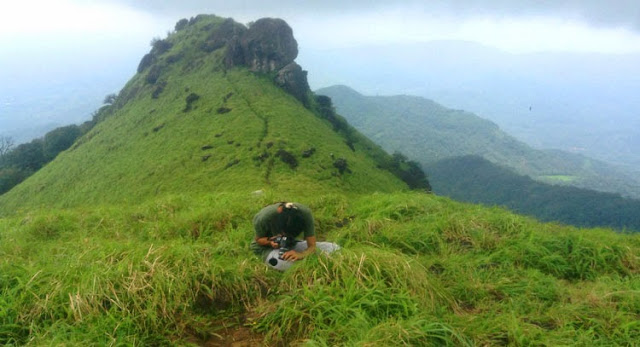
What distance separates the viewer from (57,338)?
12.6 ft

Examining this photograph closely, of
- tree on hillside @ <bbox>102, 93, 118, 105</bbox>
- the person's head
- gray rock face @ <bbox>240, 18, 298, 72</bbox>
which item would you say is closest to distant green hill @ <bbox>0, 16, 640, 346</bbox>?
the person's head

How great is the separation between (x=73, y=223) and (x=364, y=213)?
23.6 feet

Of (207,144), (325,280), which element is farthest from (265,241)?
(207,144)

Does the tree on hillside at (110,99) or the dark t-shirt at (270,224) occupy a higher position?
the tree on hillside at (110,99)

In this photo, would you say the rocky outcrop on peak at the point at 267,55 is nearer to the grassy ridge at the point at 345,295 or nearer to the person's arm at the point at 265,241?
the person's arm at the point at 265,241

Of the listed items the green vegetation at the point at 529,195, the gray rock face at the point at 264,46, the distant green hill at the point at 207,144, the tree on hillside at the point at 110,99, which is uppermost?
the gray rock face at the point at 264,46

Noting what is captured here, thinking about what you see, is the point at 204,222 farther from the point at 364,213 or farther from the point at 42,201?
the point at 42,201

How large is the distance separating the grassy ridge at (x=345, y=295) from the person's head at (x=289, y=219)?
30.5 inches

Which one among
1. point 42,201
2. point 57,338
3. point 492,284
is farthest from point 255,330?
point 42,201

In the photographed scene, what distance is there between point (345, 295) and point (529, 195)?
4468 inches

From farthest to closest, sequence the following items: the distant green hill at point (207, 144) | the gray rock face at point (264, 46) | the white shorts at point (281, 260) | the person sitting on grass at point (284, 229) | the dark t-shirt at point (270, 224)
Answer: the gray rock face at point (264, 46)
the distant green hill at point (207, 144)
the dark t-shirt at point (270, 224)
the person sitting on grass at point (284, 229)
the white shorts at point (281, 260)

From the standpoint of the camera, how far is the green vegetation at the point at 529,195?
85500 millimetres

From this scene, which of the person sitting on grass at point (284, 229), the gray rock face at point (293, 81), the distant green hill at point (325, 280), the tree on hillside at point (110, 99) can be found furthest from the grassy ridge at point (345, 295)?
the tree on hillside at point (110, 99)

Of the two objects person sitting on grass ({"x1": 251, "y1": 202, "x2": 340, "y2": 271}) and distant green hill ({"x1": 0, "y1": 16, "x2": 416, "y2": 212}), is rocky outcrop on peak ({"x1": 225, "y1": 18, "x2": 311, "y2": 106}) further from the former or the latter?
person sitting on grass ({"x1": 251, "y1": 202, "x2": 340, "y2": 271})
